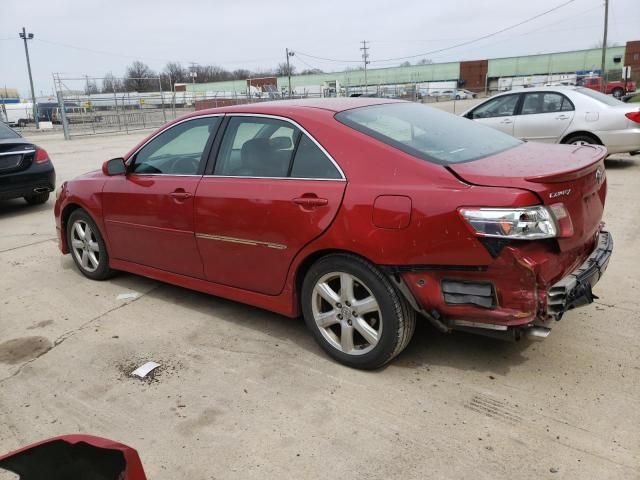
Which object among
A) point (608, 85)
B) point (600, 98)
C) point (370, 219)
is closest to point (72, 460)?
point (370, 219)

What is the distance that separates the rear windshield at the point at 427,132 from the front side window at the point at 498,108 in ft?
21.8

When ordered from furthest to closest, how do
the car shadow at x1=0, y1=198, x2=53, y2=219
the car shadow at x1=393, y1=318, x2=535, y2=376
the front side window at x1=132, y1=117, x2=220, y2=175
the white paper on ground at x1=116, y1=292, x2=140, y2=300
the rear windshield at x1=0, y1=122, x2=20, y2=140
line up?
the car shadow at x1=0, y1=198, x2=53, y2=219 < the rear windshield at x1=0, y1=122, x2=20, y2=140 < the white paper on ground at x1=116, y1=292, x2=140, y2=300 < the front side window at x1=132, y1=117, x2=220, y2=175 < the car shadow at x1=393, y1=318, x2=535, y2=376

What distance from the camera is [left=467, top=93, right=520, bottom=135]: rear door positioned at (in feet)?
32.8

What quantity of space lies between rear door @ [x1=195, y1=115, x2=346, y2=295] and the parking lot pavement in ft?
1.91

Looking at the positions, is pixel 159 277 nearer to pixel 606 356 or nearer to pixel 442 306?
pixel 442 306

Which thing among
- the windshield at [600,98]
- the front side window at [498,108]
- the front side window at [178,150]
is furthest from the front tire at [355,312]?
the windshield at [600,98]

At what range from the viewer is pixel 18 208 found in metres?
9.28

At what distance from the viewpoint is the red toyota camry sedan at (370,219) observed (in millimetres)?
2730

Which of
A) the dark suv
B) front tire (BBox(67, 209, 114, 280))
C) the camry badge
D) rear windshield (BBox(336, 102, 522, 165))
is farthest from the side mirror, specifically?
the dark suv

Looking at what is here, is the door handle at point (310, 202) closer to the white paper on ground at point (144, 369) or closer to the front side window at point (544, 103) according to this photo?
the white paper on ground at point (144, 369)

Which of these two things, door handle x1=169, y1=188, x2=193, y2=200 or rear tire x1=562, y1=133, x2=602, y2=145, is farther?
rear tire x1=562, y1=133, x2=602, y2=145

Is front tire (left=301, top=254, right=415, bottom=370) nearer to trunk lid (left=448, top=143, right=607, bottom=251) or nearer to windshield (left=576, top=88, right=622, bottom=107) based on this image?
trunk lid (left=448, top=143, right=607, bottom=251)

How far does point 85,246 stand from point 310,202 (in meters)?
2.95

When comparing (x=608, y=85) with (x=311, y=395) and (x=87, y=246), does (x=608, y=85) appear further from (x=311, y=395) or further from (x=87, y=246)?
(x=311, y=395)
